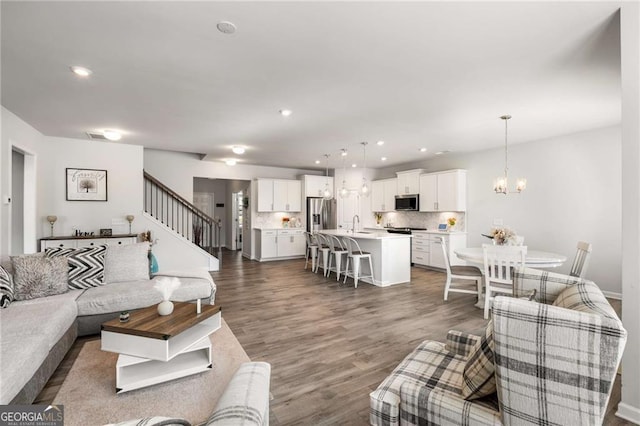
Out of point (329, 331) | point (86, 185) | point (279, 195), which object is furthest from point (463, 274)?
point (86, 185)

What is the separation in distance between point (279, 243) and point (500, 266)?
5.68 meters

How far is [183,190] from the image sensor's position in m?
7.34

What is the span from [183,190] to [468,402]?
7418mm

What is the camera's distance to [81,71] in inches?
111

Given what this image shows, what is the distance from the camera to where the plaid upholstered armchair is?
999 mm

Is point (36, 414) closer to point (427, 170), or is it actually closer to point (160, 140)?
point (160, 140)

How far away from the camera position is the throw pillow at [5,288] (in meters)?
2.63

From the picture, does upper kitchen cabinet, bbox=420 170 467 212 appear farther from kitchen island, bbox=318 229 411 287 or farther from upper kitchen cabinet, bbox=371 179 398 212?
kitchen island, bbox=318 229 411 287

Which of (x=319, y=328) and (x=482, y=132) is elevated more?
(x=482, y=132)

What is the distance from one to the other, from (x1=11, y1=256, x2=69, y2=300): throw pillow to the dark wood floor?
2.12ft

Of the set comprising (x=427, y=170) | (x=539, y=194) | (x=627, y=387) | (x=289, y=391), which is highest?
(x=427, y=170)

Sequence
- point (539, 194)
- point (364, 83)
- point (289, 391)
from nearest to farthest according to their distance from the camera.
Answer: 1. point (289, 391)
2. point (364, 83)
3. point (539, 194)

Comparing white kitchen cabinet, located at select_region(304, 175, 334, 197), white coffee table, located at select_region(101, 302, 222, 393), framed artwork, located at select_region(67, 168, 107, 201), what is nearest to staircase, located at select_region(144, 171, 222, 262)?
framed artwork, located at select_region(67, 168, 107, 201)

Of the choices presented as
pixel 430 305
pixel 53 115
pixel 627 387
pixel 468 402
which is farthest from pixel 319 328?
pixel 53 115
